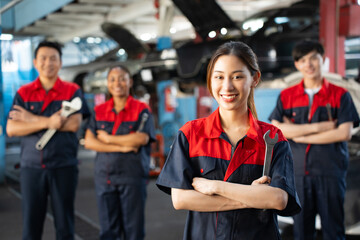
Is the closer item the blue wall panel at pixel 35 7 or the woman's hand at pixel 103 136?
the woman's hand at pixel 103 136

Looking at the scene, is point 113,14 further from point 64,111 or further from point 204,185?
point 204,185

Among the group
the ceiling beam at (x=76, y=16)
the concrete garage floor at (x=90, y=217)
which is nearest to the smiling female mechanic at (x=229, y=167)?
the concrete garage floor at (x=90, y=217)

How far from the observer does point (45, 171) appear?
282 cm

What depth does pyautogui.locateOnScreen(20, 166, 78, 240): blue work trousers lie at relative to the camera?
2824 millimetres

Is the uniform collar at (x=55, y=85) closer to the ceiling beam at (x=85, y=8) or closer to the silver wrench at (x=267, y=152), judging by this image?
the silver wrench at (x=267, y=152)

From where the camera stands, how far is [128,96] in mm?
3225

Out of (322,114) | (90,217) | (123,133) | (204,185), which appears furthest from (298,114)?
(90,217)

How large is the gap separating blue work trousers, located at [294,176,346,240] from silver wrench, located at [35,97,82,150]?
170cm

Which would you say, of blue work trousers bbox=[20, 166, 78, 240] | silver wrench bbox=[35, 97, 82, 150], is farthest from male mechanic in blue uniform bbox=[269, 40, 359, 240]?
blue work trousers bbox=[20, 166, 78, 240]

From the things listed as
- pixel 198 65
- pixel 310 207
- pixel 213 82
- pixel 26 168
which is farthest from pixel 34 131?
pixel 198 65

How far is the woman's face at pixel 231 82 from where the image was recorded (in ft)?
4.84

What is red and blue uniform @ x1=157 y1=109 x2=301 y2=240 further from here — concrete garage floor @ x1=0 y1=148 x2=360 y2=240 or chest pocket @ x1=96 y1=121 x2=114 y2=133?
concrete garage floor @ x1=0 y1=148 x2=360 y2=240

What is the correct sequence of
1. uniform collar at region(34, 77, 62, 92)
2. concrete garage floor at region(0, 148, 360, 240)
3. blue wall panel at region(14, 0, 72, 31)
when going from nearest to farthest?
uniform collar at region(34, 77, 62, 92), concrete garage floor at region(0, 148, 360, 240), blue wall panel at region(14, 0, 72, 31)

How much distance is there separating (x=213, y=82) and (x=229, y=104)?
11 centimetres
